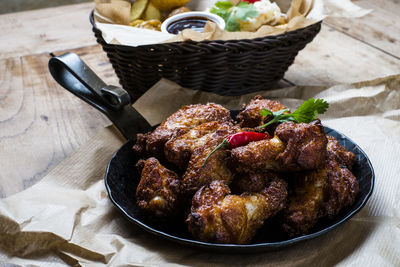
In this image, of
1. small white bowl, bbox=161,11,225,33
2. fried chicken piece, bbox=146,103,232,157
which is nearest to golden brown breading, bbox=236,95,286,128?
fried chicken piece, bbox=146,103,232,157

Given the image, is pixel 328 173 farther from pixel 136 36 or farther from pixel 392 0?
pixel 392 0

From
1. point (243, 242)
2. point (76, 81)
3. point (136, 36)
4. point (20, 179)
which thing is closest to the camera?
point (243, 242)

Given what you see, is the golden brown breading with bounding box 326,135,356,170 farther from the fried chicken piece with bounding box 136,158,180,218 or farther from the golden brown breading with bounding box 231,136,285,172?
the fried chicken piece with bounding box 136,158,180,218

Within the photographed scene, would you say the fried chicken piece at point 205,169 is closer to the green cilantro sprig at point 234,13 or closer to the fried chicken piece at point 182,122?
the fried chicken piece at point 182,122

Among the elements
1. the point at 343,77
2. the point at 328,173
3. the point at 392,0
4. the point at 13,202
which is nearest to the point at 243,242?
the point at 328,173

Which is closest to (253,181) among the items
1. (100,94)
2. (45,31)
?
(100,94)

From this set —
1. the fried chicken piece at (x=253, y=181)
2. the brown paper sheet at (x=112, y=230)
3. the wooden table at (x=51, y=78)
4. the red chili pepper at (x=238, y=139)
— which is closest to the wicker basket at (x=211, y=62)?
the wooden table at (x=51, y=78)
